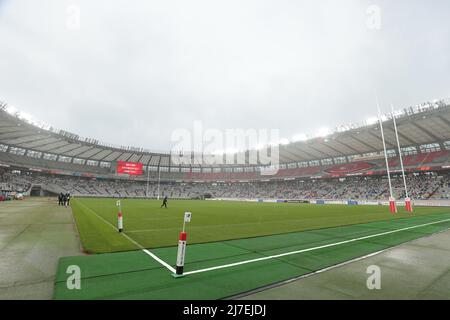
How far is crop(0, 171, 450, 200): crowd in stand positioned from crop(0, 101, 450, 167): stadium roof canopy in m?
7.78

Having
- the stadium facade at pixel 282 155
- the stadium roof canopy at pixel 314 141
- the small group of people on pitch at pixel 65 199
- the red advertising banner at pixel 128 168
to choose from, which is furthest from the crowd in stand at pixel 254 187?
the small group of people on pitch at pixel 65 199

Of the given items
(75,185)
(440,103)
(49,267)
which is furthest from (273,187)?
(49,267)

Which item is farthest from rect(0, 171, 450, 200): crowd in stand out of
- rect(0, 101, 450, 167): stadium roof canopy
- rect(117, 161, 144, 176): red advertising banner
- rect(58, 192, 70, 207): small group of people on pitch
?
rect(58, 192, 70, 207): small group of people on pitch

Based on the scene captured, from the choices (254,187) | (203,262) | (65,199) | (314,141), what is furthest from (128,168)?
(203,262)

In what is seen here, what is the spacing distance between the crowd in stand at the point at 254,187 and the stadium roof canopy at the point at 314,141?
7780 millimetres

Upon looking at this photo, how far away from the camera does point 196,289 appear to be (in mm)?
4109

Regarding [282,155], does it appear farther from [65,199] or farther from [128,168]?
[65,199]

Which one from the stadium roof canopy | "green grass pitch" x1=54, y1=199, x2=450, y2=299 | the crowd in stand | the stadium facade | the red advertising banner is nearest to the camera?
"green grass pitch" x1=54, y1=199, x2=450, y2=299

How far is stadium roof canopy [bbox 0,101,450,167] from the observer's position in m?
38.3

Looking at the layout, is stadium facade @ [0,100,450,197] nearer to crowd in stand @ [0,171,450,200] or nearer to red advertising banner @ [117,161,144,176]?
crowd in stand @ [0,171,450,200]

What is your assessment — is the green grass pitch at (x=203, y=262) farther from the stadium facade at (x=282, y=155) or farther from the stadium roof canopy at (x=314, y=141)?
the stadium facade at (x=282, y=155)

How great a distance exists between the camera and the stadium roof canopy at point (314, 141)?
38.3 m
